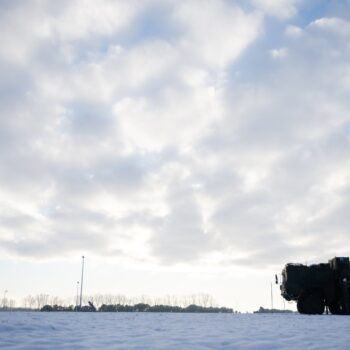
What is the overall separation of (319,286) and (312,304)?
4.87 ft

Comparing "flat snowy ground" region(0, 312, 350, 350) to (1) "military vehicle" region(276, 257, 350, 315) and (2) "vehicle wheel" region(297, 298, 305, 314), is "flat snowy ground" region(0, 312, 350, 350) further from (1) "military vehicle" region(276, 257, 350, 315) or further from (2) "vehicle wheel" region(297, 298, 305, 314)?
(1) "military vehicle" region(276, 257, 350, 315)

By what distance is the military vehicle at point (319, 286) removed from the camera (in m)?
31.2

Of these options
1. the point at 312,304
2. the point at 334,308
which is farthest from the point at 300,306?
the point at 334,308

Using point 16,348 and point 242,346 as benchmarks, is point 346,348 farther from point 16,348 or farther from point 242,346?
point 16,348

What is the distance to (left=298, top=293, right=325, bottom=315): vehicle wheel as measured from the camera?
31.0m

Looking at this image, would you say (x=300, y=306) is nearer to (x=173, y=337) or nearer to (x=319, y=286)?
(x=319, y=286)

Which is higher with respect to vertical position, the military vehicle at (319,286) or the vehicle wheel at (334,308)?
the military vehicle at (319,286)

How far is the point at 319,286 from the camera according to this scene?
104 feet

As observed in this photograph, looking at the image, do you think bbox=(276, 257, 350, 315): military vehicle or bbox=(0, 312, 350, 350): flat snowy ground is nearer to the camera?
bbox=(0, 312, 350, 350): flat snowy ground

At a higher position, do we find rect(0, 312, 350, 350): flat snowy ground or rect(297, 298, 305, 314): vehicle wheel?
rect(297, 298, 305, 314): vehicle wheel

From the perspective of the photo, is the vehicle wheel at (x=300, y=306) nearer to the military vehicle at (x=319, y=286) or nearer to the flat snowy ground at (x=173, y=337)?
the military vehicle at (x=319, y=286)

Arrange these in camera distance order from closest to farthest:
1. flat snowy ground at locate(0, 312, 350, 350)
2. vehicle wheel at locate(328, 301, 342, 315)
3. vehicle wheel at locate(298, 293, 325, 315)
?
flat snowy ground at locate(0, 312, 350, 350), vehicle wheel at locate(298, 293, 325, 315), vehicle wheel at locate(328, 301, 342, 315)

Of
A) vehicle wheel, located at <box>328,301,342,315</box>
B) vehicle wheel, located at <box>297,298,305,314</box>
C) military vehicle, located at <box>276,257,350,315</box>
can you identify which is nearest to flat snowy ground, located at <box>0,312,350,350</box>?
vehicle wheel, located at <box>297,298,305,314</box>

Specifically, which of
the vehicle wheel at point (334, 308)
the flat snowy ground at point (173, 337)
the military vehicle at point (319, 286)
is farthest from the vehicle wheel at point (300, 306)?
the flat snowy ground at point (173, 337)
